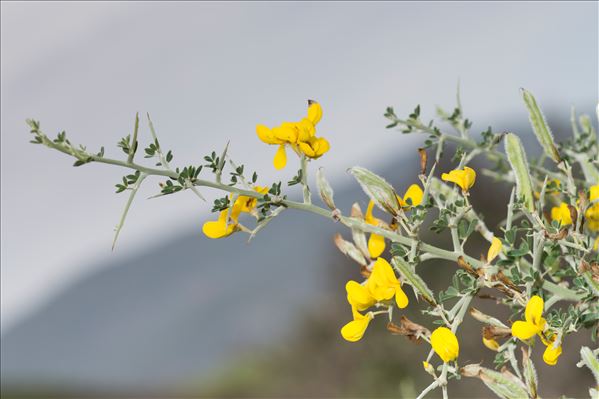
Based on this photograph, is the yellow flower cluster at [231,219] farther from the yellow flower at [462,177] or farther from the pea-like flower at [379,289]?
the yellow flower at [462,177]

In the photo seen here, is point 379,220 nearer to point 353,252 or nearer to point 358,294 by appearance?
point 353,252

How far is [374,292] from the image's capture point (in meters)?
1.63

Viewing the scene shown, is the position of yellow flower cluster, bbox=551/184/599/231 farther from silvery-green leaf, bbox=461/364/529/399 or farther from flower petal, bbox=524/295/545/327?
silvery-green leaf, bbox=461/364/529/399

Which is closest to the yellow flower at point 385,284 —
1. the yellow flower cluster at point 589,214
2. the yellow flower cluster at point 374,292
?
the yellow flower cluster at point 374,292

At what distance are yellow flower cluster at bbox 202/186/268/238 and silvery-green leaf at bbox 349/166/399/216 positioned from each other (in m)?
0.26

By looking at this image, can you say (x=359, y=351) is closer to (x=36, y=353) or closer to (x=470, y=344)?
(x=470, y=344)

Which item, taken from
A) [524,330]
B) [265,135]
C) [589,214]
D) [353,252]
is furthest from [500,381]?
[265,135]

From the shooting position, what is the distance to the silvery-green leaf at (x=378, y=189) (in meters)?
1.65

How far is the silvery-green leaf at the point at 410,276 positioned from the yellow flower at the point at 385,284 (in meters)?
0.03

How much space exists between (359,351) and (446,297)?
10176mm

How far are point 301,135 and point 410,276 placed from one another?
465 millimetres

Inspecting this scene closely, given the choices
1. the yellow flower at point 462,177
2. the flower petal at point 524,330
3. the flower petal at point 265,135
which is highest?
the flower petal at point 265,135

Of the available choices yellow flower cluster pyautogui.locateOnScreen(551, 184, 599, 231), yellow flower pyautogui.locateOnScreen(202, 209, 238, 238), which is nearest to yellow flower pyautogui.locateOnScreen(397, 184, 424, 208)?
yellow flower cluster pyautogui.locateOnScreen(551, 184, 599, 231)

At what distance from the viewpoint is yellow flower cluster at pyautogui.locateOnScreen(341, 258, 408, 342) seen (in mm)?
1588
